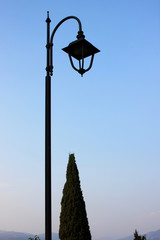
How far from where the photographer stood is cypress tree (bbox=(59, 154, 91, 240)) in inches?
466

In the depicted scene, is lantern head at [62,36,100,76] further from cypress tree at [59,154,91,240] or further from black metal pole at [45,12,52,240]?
cypress tree at [59,154,91,240]

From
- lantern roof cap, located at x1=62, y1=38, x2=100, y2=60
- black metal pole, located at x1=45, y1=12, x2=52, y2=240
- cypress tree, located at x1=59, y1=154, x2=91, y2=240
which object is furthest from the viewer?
cypress tree, located at x1=59, y1=154, x2=91, y2=240

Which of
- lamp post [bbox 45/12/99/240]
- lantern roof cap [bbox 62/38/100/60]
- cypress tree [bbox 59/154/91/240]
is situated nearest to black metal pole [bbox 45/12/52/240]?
lamp post [bbox 45/12/99/240]

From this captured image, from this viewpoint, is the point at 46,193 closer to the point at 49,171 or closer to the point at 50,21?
the point at 49,171

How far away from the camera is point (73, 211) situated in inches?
480

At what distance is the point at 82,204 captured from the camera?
12.4 metres

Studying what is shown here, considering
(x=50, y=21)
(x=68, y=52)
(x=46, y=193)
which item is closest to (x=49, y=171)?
(x=46, y=193)

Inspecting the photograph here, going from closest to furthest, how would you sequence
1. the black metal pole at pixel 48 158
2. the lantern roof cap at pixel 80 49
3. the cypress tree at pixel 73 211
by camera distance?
the black metal pole at pixel 48 158 < the lantern roof cap at pixel 80 49 < the cypress tree at pixel 73 211

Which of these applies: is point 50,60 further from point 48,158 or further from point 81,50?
point 48,158

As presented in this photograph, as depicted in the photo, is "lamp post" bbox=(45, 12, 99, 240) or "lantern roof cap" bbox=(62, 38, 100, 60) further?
"lantern roof cap" bbox=(62, 38, 100, 60)

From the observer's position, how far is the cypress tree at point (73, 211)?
11836 millimetres

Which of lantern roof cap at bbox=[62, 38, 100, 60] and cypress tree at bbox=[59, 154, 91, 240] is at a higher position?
lantern roof cap at bbox=[62, 38, 100, 60]

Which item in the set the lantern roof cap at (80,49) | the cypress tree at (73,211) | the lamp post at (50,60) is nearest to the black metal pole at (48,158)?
the lamp post at (50,60)

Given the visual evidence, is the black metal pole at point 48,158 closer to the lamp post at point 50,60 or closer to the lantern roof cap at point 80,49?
the lamp post at point 50,60
